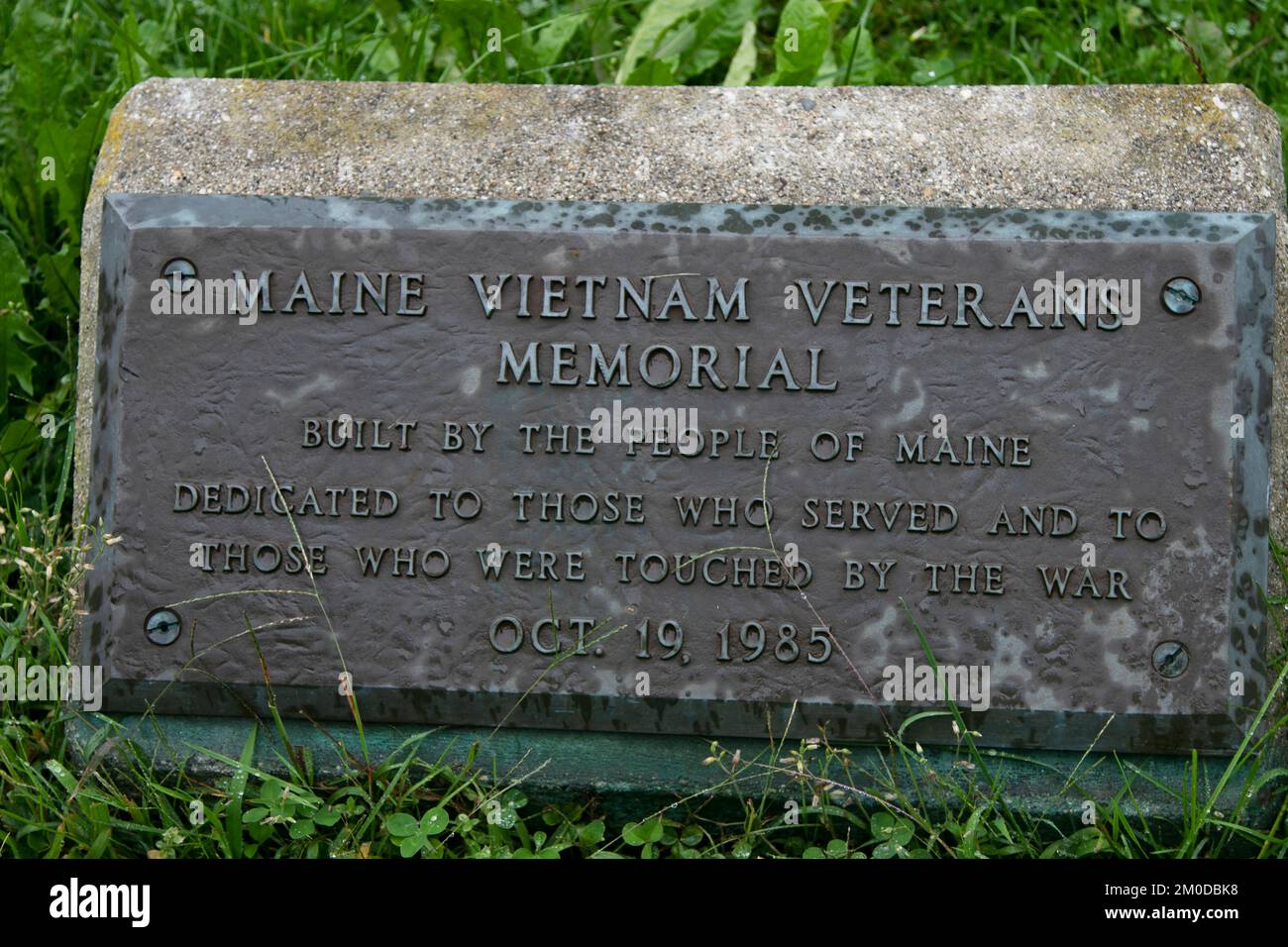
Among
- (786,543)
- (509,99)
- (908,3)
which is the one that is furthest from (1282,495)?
(908,3)

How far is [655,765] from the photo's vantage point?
2.49m

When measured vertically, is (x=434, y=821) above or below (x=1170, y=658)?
below

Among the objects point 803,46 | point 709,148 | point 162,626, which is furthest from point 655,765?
point 803,46

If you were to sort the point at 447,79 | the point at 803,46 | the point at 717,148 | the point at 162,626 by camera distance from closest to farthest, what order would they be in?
1. the point at 162,626
2. the point at 717,148
3. the point at 803,46
4. the point at 447,79

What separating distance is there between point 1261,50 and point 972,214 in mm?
2066

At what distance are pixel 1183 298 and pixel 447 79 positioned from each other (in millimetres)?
2309

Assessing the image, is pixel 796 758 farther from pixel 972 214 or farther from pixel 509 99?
pixel 509 99

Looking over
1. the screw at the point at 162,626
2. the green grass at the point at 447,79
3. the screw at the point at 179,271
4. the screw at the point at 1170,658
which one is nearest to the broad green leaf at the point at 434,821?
the green grass at the point at 447,79

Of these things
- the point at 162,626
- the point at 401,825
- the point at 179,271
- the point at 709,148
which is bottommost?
the point at 401,825

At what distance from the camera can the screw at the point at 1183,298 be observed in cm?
243

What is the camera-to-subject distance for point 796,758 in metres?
2.40

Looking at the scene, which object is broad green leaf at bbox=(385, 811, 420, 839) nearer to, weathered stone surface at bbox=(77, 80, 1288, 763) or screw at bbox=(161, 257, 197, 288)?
weathered stone surface at bbox=(77, 80, 1288, 763)

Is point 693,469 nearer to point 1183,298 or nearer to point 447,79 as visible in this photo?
point 1183,298
